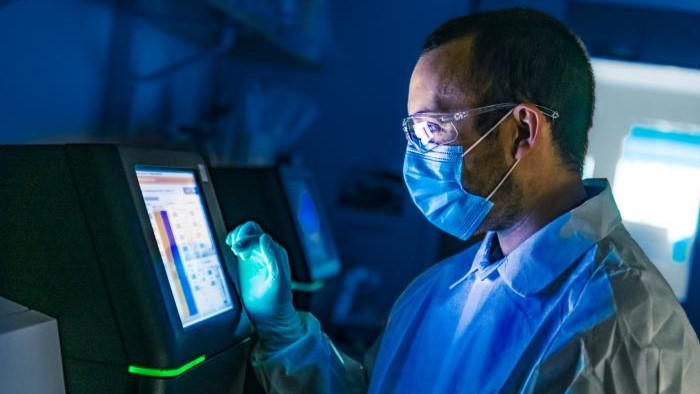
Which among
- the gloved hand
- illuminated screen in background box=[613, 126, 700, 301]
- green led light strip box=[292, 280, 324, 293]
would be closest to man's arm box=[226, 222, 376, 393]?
the gloved hand

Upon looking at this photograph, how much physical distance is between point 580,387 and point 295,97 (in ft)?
5.71

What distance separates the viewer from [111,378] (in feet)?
2.73

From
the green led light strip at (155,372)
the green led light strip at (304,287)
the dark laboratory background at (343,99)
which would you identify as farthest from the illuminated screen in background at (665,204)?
the green led light strip at (155,372)

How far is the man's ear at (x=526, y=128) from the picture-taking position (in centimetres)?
102

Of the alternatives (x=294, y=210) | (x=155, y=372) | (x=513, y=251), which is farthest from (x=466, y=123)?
(x=294, y=210)

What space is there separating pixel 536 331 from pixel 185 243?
476 millimetres

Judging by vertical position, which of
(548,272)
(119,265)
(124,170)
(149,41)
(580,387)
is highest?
(149,41)

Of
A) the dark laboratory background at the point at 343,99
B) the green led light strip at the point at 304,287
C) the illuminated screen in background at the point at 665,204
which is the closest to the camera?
the green led light strip at the point at 304,287

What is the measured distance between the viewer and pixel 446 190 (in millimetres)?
1100

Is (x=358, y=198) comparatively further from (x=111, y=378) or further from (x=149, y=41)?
(x=111, y=378)

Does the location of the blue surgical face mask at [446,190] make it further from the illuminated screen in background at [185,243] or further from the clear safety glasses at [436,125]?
the illuminated screen in background at [185,243]

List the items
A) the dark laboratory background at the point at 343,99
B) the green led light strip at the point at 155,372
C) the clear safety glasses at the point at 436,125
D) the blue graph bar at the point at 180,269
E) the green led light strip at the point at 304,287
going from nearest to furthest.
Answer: the green led light strip at the point at 155,372 < the blue graph bar at the point at 180,269 < the clear safety glasses at the point at 436,125 < the green led light strip at the point at 304,287 < the dark laboratory background at the point at 343,99

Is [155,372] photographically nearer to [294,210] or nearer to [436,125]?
[436,125]

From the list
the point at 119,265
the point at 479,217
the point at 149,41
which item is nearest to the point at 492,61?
the point at 479,217
